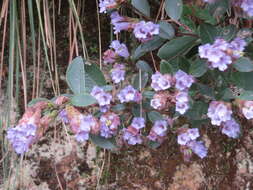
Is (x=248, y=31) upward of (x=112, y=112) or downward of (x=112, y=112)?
upward

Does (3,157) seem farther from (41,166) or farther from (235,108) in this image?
(235,108)

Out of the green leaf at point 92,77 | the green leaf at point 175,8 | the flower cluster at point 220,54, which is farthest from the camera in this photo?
the green leaf at point 92,77

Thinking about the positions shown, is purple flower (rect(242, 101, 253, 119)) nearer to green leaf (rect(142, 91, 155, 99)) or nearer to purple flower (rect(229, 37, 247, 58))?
purple flower (rect(229, 37, 247, 58))

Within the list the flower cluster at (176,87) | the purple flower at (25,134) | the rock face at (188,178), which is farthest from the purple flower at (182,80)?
the rock face at (188,178)

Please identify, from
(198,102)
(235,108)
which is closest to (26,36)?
(198,102)

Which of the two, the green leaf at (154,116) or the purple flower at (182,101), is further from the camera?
the green leaf at (154,116)

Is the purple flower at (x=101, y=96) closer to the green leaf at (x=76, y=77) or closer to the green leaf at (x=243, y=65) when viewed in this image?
the green leaf at (x=76, y=77)
